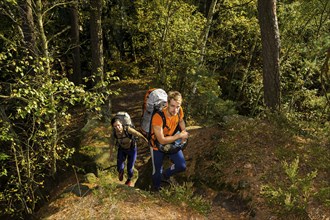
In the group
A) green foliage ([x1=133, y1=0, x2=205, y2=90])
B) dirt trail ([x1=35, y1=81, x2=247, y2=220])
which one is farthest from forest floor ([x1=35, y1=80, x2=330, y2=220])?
green foliage ([x1=133, y1=0, x2=205, y2=90])

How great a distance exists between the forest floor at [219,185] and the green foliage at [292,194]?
0.54 feet

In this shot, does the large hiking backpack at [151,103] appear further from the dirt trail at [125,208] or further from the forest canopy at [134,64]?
the dirt trail at [125,208]

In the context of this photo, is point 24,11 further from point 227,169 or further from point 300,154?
point 300,154

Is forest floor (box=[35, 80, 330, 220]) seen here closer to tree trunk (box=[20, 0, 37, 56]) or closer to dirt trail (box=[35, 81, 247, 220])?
dirt trail (box=[35, 81, 247, 220])

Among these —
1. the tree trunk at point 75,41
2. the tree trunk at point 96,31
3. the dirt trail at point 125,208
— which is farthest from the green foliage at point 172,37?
the dirt trail at point 125,208

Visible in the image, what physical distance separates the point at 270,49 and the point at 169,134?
16.2 feet

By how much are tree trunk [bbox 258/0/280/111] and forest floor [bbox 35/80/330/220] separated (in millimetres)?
1287

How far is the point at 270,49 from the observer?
9.10m

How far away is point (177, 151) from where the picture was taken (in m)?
6.37

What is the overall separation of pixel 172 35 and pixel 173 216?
9489 millimetres

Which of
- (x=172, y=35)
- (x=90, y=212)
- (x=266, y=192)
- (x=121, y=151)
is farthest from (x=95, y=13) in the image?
(x=266, y=192)

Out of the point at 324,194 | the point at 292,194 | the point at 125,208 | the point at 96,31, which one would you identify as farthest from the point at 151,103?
the point at 96,31

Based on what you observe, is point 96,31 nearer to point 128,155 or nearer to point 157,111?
point 128,155

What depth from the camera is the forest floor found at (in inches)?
227
